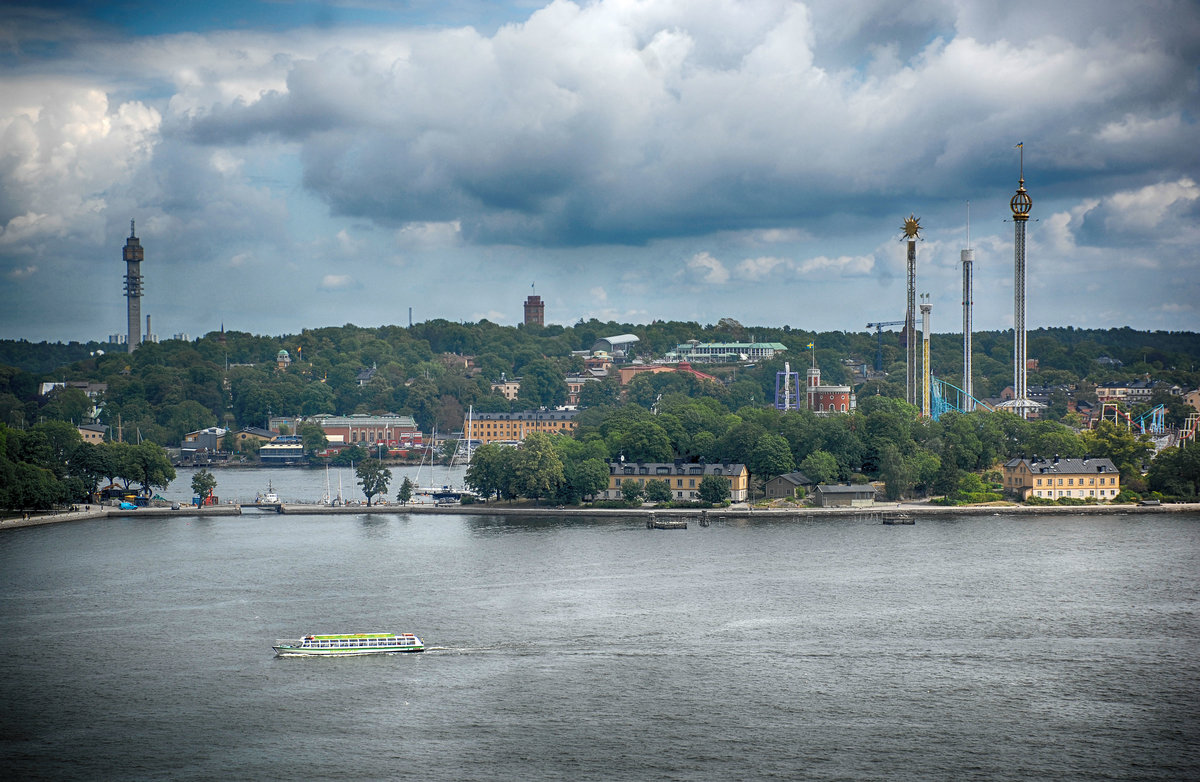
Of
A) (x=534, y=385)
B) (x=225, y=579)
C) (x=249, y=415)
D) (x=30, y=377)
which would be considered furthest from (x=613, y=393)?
(x=225, y=579)

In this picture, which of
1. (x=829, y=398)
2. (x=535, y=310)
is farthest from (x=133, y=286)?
(x=829, y=398)

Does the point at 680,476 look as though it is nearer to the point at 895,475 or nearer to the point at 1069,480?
the point at 895,475

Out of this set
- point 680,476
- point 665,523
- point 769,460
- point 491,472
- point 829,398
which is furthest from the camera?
point 829,398

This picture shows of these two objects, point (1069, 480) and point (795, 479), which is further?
point (795, 479)

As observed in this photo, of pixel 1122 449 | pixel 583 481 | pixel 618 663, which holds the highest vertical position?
pixel 1122 449

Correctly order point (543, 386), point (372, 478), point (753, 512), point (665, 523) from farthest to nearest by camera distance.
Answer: point (543, 386)
point (372, 478)
point (753, 512)
point (665, 523)

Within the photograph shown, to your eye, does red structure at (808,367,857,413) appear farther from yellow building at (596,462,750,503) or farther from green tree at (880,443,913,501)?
yellow building at (596,462,750,503)

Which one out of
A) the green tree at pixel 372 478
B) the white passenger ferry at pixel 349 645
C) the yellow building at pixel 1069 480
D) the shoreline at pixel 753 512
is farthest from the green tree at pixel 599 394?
the white passenger ferry at pixel 349 645

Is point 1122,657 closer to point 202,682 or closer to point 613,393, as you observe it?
point 202,682
